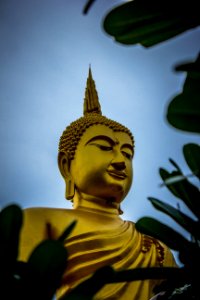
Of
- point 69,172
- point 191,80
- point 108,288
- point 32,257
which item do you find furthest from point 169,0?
point 69,172

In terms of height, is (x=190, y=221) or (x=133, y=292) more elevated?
(x=190, y=221)

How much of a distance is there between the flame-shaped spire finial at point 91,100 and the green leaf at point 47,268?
11.5 feet

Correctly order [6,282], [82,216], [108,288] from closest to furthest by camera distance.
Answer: [6,282] → [108,288] → [82,216]

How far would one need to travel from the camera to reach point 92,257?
314cm

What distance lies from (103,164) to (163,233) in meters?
2.56

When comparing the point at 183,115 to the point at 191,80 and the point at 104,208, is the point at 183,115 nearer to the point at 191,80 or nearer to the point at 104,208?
the point at 191,80

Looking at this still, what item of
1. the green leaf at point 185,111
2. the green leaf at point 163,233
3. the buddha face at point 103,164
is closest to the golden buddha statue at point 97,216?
the buddha face at point 103,164

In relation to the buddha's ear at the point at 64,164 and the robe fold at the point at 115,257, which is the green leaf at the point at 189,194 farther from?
the buddha's ear at the point at 64,164

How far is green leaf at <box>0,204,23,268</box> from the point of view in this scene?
2.28 feet

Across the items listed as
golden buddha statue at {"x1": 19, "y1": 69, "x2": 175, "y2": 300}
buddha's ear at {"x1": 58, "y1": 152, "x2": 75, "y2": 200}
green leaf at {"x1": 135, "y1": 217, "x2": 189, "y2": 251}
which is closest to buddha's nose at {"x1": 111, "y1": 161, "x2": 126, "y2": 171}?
golden buddha statue at {"x1": 19, "y1": 69, "x2": 175, "y2": 300}

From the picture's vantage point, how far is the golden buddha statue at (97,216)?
10.2 ft

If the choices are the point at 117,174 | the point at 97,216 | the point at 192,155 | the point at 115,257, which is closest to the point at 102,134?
the point at 117,174

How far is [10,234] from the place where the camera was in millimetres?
700

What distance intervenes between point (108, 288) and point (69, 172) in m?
1.08
